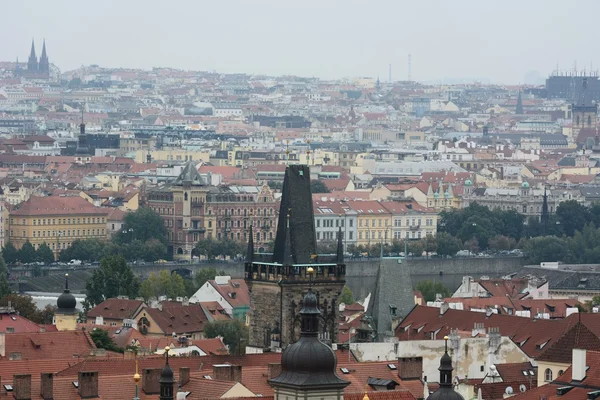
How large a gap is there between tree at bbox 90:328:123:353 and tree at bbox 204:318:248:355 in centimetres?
559

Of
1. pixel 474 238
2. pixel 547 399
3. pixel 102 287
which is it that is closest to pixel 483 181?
pixel 474 238

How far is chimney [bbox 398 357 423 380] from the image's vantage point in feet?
146

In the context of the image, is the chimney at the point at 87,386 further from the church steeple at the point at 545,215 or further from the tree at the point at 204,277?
the church steeple at the point at 545,215

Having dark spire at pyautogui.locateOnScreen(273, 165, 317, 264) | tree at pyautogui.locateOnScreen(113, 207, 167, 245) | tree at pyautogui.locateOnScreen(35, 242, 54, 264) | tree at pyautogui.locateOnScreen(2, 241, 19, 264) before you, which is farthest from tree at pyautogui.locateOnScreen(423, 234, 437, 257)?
dark spire at pyautogui.locateOnScreen(273, 165, 317, 264)

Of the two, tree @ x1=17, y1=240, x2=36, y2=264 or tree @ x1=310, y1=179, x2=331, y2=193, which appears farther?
tree @ x1=310, y1=179, x2=331, y2=193

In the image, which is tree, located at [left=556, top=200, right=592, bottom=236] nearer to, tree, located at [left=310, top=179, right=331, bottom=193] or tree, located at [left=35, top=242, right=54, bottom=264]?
tree, located at [left=310, top=179, right=331, bottom=193]

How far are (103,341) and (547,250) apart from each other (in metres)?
66.0

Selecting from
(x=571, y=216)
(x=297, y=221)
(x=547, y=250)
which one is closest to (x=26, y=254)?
(x=547, y=250)

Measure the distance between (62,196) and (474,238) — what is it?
19.6m

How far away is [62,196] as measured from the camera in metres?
136

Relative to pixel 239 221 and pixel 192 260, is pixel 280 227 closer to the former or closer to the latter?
pixel 192 260

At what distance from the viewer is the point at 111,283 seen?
83250 millimetres

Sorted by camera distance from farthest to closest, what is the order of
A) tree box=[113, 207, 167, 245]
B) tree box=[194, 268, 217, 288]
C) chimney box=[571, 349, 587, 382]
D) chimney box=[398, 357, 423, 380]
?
tree box=[113, 207, 167, 245] → tree box=[194, 268, 217, 288] → chimney box=[398, 357, 423, 380] → chimney box=[571, 349, 587, 382]

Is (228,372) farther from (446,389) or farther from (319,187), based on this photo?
(319,187)
